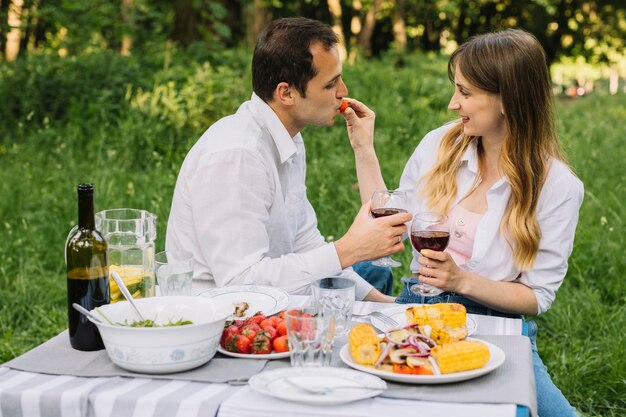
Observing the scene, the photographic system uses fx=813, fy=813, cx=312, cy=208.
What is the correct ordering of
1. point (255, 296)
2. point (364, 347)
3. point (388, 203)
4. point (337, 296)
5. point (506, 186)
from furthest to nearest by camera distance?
1. point (506, 186)
2. point (388, 203)
3. point (255, 296)
4. point (337, 296)
5. point (364, 347)

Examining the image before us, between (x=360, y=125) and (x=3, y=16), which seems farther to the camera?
(x=3, y=16)

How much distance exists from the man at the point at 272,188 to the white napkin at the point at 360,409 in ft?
3.10

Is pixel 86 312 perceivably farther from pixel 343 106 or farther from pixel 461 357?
pixel 343 106

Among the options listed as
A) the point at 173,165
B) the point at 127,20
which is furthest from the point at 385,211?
the point at 127,20

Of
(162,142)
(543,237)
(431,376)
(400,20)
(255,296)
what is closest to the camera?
(431,376)

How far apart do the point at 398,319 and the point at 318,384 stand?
568 mm

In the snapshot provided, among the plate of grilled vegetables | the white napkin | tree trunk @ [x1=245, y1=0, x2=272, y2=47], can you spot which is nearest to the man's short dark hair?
the plate of grilled vegetables

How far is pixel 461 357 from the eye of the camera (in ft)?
6.02

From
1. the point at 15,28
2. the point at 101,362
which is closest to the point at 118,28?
the point at 15,28

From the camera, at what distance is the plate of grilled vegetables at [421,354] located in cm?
182

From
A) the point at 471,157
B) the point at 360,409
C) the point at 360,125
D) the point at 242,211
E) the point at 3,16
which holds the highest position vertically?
the point at 3,16

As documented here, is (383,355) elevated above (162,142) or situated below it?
below

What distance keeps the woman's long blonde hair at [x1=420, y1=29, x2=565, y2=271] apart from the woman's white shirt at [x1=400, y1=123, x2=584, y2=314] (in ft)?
0.10

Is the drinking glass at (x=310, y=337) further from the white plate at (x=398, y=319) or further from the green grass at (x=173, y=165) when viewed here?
the green grass at (x=173, y=165)
